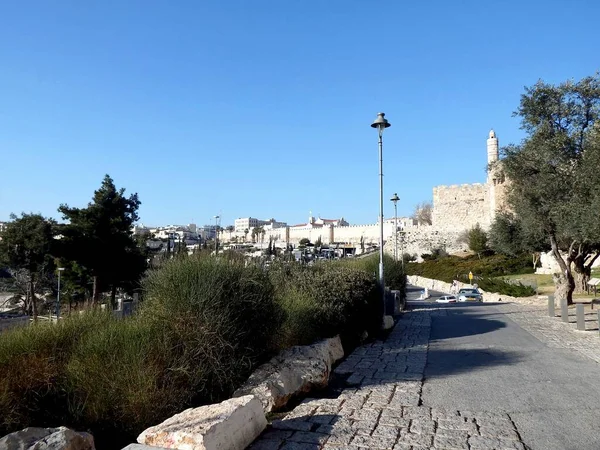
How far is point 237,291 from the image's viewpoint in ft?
19.7

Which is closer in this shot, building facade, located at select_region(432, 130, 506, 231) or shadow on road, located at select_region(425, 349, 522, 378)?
shadow on road, located at select_region(425, 349, 522, 378)

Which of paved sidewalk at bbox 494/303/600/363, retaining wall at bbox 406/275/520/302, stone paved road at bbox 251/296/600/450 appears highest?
stone paved road at bbox 251/296/600/450

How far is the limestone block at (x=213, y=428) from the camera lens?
3.53 m

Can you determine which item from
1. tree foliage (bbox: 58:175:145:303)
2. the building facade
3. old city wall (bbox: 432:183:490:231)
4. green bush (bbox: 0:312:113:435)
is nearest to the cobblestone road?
green bush (bbox: 0:312:113:435)

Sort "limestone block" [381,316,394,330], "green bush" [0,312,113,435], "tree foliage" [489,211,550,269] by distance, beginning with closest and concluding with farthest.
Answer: "green bush" [0,312,113,435] → "limestone block" [381,316,394,330] → "tree foliage" [489,211,550,269]

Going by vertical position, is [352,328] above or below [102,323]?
below

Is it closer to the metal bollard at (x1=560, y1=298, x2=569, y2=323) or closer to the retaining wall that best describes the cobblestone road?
the metal bollard at (x1=560, y1=298, x2=569, y2=323)

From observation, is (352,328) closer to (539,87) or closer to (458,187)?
(539,87)

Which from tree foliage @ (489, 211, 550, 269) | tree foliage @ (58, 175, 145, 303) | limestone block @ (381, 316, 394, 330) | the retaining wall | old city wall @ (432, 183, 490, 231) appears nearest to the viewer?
limestone block @ (381, 316, 394, 330)

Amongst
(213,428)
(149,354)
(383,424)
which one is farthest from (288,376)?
(213,428)

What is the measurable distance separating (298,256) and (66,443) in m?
8.62

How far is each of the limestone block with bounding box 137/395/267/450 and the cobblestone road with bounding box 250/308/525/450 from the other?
184 mm

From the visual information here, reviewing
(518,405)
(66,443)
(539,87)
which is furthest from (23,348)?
(539,87)

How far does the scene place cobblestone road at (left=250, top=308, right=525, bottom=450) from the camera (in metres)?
4.12
